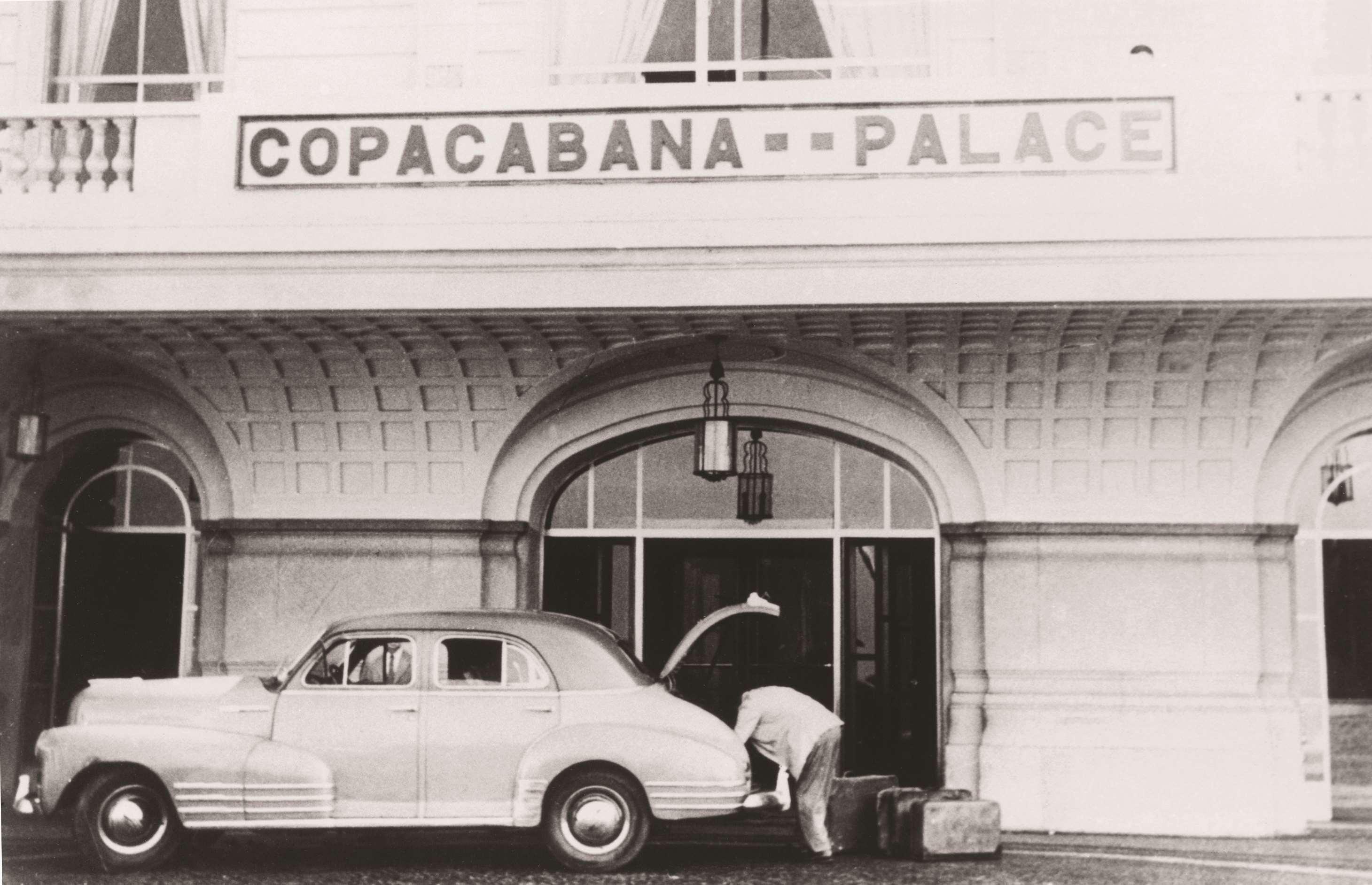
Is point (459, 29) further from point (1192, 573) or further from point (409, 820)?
point (1192, 573)

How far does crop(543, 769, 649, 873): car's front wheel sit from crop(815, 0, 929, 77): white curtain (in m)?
5.17

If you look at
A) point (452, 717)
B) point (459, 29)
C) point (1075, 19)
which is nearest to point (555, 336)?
point (459, 29)

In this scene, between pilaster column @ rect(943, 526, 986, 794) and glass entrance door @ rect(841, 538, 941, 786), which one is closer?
pilaster column @ rect(943, 526, 986, 794)

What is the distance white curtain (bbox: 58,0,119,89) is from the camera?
11.2m

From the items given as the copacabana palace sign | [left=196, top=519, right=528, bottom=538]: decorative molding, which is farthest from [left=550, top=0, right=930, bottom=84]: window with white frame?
[left=196, top=519, right=528, bottom=538]: decorative molding

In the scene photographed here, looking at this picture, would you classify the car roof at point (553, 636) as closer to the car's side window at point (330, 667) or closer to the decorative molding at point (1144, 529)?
the car's side window at point (330, 667)

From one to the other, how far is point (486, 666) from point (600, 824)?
3.74 ft

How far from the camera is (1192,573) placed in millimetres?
10547

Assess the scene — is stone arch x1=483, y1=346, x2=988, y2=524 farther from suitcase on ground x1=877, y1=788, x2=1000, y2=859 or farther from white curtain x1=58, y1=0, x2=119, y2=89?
white curtain x1=58, y1=0, x2=119, y2=89

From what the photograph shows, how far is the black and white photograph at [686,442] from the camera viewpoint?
347 inches

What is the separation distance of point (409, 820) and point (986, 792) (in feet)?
13.3

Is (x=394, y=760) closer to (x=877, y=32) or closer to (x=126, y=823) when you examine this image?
(x=126, y=823)

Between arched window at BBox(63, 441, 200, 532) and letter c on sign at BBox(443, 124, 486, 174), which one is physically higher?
letter c on sign at BBox(443, 124, 486, 174)

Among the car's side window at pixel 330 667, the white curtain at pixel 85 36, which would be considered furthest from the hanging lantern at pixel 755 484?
the white curtain at pixel 85 36
